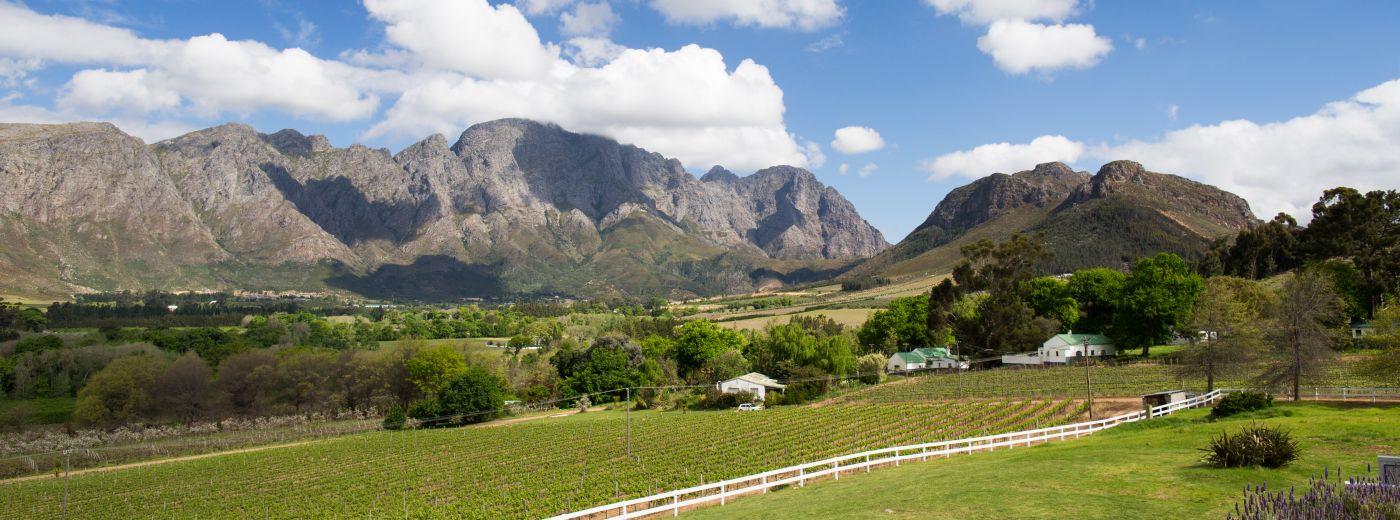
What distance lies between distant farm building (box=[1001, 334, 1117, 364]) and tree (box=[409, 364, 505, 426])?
5496 centimetres

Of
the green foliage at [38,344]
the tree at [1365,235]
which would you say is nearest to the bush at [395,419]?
the green foliage at [38,344]

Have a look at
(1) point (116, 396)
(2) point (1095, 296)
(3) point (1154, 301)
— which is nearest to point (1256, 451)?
(3) point (1154, 301)

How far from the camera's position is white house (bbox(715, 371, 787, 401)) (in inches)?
2955

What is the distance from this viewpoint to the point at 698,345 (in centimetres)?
9694

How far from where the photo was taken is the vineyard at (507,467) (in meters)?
31.9

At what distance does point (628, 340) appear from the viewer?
94.3 m

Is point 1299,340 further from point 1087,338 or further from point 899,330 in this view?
point 899,330

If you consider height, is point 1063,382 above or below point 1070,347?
below

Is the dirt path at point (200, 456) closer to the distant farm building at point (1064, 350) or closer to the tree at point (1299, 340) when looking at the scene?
the distant farm building at point (1064, 350)

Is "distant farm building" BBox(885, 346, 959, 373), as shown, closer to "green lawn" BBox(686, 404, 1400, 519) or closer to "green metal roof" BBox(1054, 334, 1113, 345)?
"green metal roof" BBox(1054, 334, 1113, 345)

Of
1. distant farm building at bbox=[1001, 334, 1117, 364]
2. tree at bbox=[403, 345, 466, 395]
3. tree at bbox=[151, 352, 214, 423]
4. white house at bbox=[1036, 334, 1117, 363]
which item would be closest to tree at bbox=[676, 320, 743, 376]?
tree at bbox=[403, 345, 466, 395]

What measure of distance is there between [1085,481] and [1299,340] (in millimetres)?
27263

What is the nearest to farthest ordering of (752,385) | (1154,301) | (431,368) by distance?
(1154,301)
(752,385)
(431,368)

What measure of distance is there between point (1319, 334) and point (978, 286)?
144 ft
